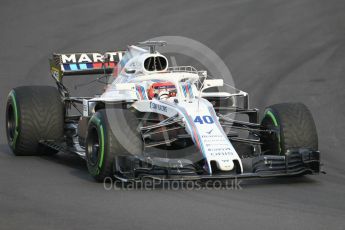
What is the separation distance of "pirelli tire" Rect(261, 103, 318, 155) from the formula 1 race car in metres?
0.01

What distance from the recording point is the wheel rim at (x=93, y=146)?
43.1ft

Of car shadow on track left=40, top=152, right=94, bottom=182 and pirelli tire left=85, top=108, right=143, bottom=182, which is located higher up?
pirelli tire left=85, top=108, right=143, bottom=182

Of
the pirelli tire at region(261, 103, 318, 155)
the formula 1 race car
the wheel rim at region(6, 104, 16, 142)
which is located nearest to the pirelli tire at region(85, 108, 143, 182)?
the formula 1 race car

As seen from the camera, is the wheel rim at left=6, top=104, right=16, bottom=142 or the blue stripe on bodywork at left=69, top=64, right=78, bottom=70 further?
the blue stripe on bodywork at left=69, top=64, right=78, bottom=70

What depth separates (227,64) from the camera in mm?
23359

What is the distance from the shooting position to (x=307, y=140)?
1327cm

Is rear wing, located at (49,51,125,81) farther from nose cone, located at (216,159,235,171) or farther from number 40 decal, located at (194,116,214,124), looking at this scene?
nose cone, located at (216,159,235,171)

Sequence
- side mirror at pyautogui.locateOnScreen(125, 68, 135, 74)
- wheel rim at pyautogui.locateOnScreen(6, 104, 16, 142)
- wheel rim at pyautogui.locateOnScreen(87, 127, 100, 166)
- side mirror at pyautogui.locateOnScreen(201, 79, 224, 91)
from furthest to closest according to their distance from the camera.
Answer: wheel rim at pyautogui.locateOnScreen(6, 104, 16, 142)
side mirror at pyautogui.locateOnScreen(125, 68, 135, 74)
side mirror at pyautogui.locateOnScreen(201, 79, 224, 91)
wheel rim at pyautogui.locateOnScreen(87, 127, 100, 166)

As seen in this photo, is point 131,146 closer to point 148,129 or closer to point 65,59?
point 148,129

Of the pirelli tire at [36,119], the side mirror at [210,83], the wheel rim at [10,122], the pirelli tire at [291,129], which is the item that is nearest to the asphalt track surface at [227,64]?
the pirelli tire at [36,119]

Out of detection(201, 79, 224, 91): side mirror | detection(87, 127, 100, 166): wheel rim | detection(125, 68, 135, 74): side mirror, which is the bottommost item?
detection(87, 127, 100, 166): wheel rim

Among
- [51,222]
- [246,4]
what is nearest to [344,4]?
[246,4]

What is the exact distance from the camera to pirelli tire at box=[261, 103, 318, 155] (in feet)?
43.5

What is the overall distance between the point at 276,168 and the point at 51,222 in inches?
149
